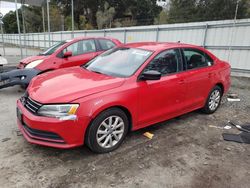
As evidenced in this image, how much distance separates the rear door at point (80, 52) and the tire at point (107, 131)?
146 inches

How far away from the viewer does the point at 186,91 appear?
420cm

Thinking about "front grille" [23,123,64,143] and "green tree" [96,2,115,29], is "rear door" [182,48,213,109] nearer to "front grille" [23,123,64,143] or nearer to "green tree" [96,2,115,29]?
"front grille" [23,123,64,143]

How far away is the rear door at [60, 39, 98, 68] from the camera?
256 inches

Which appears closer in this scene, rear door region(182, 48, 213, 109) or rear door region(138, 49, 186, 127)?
rear door region(138, 49, 186, 127)

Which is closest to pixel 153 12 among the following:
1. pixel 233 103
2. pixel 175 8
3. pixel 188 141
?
pixel 175 8

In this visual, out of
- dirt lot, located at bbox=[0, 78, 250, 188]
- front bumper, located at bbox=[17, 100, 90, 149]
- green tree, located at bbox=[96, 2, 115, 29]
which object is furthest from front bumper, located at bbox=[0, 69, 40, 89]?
green tree, located at bbox=[96, 2, 115, 29]

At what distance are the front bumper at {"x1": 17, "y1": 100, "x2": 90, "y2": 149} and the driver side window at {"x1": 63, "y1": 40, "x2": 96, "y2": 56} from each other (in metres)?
3.98

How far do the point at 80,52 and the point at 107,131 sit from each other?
13.8 feet

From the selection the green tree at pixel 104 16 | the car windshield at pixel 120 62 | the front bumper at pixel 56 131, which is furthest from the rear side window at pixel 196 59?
the green tree at pixel 104 16

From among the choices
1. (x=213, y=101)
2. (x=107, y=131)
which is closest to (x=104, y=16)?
(x=213, y=101)

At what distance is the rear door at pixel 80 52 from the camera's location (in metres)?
6.51

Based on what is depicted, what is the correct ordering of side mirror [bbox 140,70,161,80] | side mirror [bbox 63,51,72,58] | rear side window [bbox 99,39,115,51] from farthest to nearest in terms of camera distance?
rear side window [bbox 99,39,115,51] < side mirror [bbox 63,51,72,58] < side mirror [bbox 140,70,161,80]

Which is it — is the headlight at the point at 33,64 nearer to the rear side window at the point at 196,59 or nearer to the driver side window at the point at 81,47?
the driver side window at the point at 81,47

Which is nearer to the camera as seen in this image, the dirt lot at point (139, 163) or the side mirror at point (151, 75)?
the dirt lot at point (139, 163)
